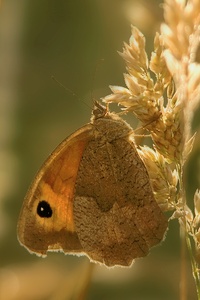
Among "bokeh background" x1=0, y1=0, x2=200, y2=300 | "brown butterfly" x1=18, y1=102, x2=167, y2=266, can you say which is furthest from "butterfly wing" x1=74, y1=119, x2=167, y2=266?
"bokeh background" x1=0, y1=0, x2=200, y2=300

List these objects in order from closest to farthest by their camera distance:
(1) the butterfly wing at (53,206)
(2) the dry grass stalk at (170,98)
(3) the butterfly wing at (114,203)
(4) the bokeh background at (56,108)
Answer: (2) the dry grass stalk at (170,98) < (3) the butterfly wing at (114,203) < (1) the butterfly wing at (53,206) < (4) the bokeh background at (56,108)

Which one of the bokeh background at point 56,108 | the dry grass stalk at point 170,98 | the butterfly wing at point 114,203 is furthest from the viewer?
the bokeh background at point 56,108

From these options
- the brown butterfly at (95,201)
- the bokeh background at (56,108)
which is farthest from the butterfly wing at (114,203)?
the bokeh background at (56,108)

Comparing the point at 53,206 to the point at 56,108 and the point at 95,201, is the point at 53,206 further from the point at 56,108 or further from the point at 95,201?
the point at 56,108

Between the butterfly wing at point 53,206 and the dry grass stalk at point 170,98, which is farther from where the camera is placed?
the butterfly wing at point 53,206

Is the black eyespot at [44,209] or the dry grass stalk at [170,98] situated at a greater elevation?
the dry grass stalk at [170,98]

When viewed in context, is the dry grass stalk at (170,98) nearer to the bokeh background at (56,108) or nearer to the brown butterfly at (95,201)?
the brown butterfly at (95,201)

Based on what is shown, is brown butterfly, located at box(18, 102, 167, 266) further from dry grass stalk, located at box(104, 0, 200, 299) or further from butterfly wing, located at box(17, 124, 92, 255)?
dry grass stalk, located at box(104, 0, 200, 299)

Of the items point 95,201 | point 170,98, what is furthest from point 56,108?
point 170,98

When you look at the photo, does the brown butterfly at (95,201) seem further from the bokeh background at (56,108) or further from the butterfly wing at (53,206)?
the bokeh background at (56,108)
